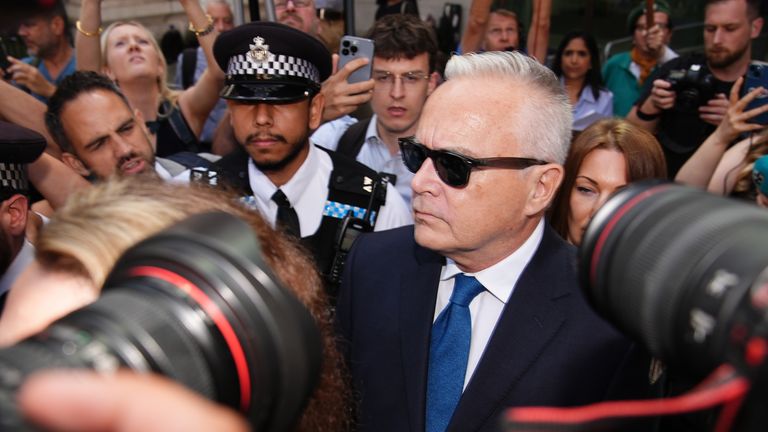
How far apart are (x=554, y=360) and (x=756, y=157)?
1550 millimetres

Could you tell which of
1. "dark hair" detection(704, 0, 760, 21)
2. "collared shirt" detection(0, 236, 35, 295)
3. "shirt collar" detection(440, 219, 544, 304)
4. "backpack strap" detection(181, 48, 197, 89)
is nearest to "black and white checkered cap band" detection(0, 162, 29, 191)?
"collared shirt" detection(0, 236, 35, 295)

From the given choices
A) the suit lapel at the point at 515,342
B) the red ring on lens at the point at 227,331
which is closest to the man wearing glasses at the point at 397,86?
the suit lapel at the point at 515,342

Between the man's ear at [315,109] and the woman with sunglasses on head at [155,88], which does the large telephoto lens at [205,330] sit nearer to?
the man's ear at [315,109]

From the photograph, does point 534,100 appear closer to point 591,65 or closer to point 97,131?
point 97,131

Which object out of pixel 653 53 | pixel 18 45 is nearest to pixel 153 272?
pixel 653 53

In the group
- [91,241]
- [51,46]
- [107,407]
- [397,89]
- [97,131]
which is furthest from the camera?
[51,46]

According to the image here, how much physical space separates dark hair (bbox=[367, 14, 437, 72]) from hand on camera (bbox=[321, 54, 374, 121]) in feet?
0.97

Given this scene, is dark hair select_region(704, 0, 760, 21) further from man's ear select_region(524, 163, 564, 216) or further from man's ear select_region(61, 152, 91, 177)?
man's ear select_region(61, 152, 91, 177)

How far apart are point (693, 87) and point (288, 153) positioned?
2.37 meters

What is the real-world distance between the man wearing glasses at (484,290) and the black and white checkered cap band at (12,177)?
1291mm

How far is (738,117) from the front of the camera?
10.7 feet

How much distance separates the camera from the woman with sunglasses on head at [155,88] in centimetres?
387

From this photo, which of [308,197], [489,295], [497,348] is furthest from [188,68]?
[497,348]

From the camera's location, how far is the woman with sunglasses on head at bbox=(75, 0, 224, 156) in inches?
152
